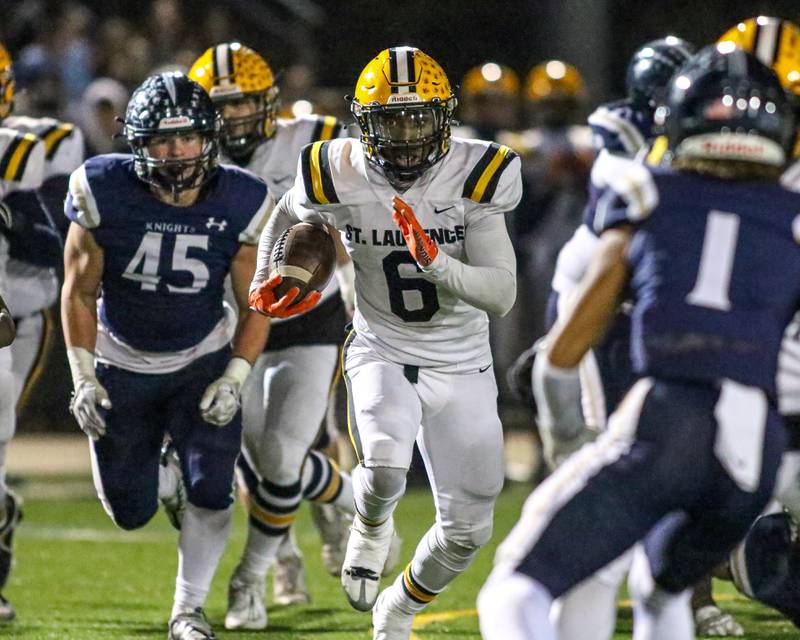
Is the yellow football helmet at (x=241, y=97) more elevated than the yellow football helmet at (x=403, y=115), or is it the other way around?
the yellow football helmet at (x=403, y=115)

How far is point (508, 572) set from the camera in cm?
312

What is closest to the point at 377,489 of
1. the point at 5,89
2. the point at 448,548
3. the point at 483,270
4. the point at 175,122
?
the point at 448,548

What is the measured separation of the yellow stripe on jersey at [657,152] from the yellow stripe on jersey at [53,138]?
2.42 m

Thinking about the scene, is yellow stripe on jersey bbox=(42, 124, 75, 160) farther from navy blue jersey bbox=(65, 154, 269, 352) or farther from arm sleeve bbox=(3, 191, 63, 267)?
navy blue jersey bbox=(65, 154, 269, 352)

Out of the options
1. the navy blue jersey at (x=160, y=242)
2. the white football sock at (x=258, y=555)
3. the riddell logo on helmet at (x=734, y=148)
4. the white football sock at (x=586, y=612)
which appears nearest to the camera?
the riddell logo on helmet at (x=734, y=148)

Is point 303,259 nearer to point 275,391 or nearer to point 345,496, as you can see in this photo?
point 275,391

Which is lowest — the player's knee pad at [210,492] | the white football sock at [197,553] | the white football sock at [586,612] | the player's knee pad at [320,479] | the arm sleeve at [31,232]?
the player's knee pad at [320,479]

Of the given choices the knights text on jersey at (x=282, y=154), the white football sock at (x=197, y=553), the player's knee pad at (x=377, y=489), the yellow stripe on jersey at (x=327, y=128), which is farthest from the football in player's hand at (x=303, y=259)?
the yellow stripe on jersey at (x=327, y=128)

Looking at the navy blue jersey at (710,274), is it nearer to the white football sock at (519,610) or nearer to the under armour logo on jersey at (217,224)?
the white football sock at (519,610)

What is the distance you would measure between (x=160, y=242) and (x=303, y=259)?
0.55 metres

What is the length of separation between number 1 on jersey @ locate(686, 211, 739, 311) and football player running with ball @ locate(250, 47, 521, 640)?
124 cm

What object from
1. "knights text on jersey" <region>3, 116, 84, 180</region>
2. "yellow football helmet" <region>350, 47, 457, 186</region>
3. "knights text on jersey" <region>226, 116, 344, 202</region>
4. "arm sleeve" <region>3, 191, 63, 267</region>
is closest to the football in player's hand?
"yellow football helmet" <region>350, 47, 457, 186</region>

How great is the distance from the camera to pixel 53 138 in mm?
5836

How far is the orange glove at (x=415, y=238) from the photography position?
4.13 meters
